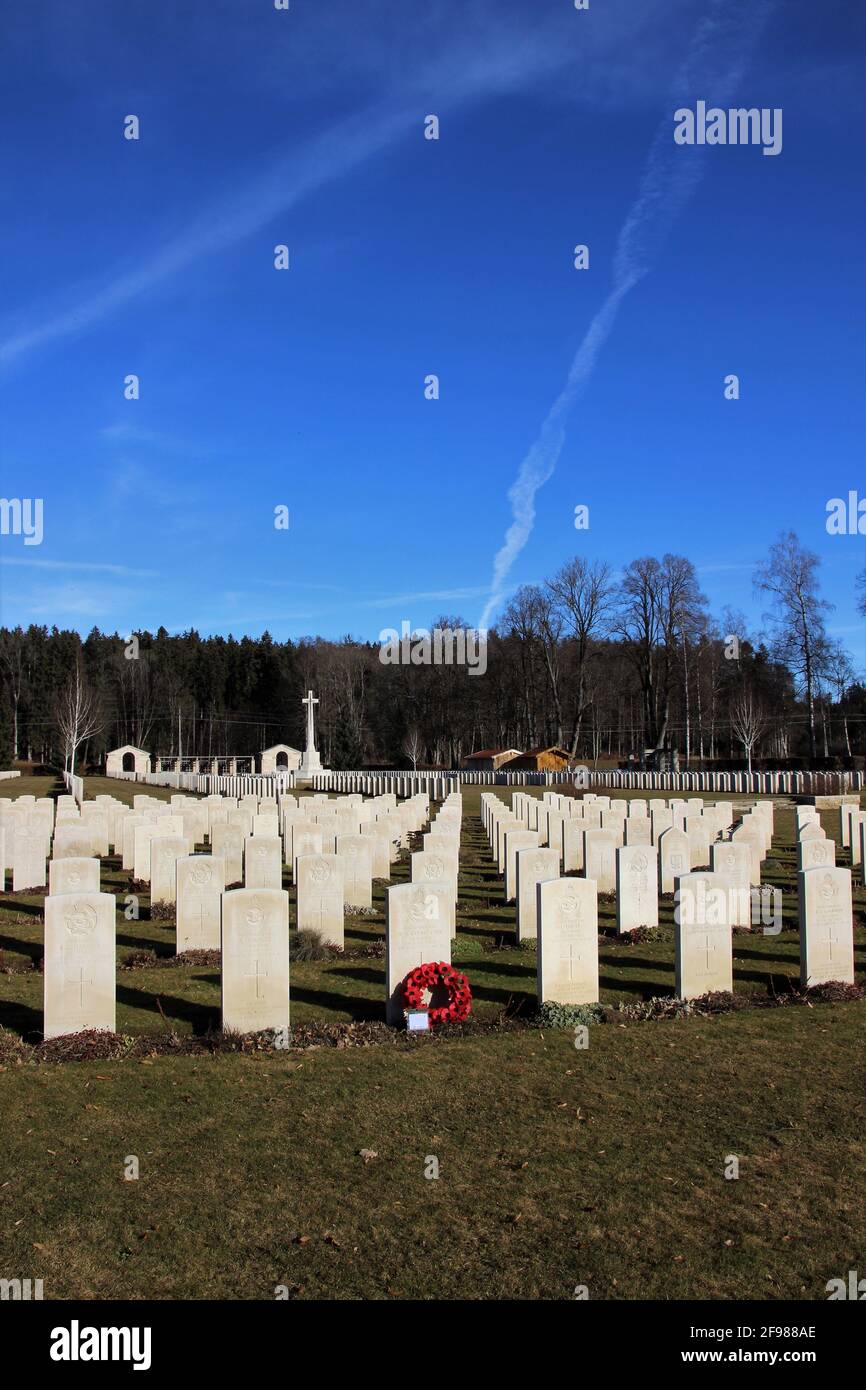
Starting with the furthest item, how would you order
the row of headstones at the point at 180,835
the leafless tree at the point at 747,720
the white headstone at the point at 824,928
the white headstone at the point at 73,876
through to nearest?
the leafless tree at the point at 747,720 → the row of headstones at the point at 180,835 → the white headstone at the point at 73,876 → the white headstone at the point at 824,928

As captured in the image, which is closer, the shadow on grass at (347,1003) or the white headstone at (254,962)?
the white headstone at (254,962)

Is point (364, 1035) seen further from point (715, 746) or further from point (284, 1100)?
point (715, 746)

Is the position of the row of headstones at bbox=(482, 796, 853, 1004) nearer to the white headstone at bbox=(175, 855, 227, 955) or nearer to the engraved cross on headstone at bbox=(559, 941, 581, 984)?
the engraved cross on headstone at bbox=(559, 941, 581, 984)

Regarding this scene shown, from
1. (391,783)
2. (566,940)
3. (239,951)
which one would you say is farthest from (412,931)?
(391,783)

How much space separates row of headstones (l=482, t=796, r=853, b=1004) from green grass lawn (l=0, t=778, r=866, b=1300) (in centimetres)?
57

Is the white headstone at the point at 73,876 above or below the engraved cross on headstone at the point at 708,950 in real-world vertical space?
above

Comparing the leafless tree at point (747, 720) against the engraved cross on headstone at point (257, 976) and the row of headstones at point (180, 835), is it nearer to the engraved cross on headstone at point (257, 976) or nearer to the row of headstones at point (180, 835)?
the row of headstones at point (180, 835)

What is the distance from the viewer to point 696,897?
31.1 feet

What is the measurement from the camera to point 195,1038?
7906mm

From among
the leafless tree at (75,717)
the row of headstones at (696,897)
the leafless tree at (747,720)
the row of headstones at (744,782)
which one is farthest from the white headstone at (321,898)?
the leafless tree at (75,717)

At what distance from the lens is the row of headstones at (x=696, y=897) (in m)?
9.10

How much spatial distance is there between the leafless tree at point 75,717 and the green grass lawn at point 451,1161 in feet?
145
